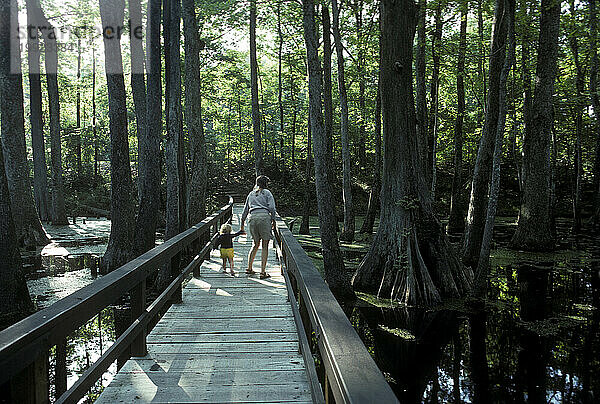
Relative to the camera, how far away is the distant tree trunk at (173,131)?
37.7ft

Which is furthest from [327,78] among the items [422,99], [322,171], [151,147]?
[322,171]

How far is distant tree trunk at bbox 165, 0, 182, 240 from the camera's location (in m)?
11.5

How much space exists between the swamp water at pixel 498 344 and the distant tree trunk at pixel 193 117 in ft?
20.8

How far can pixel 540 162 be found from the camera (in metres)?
15.1

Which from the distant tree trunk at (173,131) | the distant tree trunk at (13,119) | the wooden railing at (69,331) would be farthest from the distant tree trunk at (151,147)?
the wooden railing at (69,331)

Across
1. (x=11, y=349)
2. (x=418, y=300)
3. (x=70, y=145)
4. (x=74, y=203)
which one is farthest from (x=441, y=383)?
(x=70, y=145)

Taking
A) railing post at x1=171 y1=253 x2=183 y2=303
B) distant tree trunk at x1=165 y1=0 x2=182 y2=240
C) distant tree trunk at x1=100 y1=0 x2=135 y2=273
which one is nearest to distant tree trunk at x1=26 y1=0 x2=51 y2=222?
distant tree trunk at x1=100 y1=0 x2=135 y2=273

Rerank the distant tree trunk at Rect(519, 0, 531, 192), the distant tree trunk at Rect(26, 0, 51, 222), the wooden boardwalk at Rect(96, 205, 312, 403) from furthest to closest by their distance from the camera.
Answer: the distant tree trunk at Rect(26, 0, 51, 222)
the distant tree trunk at Rect(519, 0, 531, 192)
the wooden boardwalk at Rect(96, 205, 312, 403)

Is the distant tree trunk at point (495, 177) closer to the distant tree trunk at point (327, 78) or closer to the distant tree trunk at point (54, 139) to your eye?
the distant tree trunk at point (327, 78)

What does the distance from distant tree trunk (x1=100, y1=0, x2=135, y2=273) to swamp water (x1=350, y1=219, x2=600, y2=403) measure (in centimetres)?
605

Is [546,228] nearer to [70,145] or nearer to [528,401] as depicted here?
[528,401]

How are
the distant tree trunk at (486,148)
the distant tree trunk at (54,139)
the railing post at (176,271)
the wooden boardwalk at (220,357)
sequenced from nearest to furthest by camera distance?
the wooden boardwalk at (220,357), the railing post at (176,271), the distant tree trunk at (486,148), the distant tree trunk at (54,139)

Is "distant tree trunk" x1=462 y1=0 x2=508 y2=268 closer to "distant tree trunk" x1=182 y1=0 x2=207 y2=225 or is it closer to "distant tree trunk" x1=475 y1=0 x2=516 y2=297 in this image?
"distant tree trunk" x1=475 y1=0 x2=516 y2=297

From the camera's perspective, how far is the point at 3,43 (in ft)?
33.4
